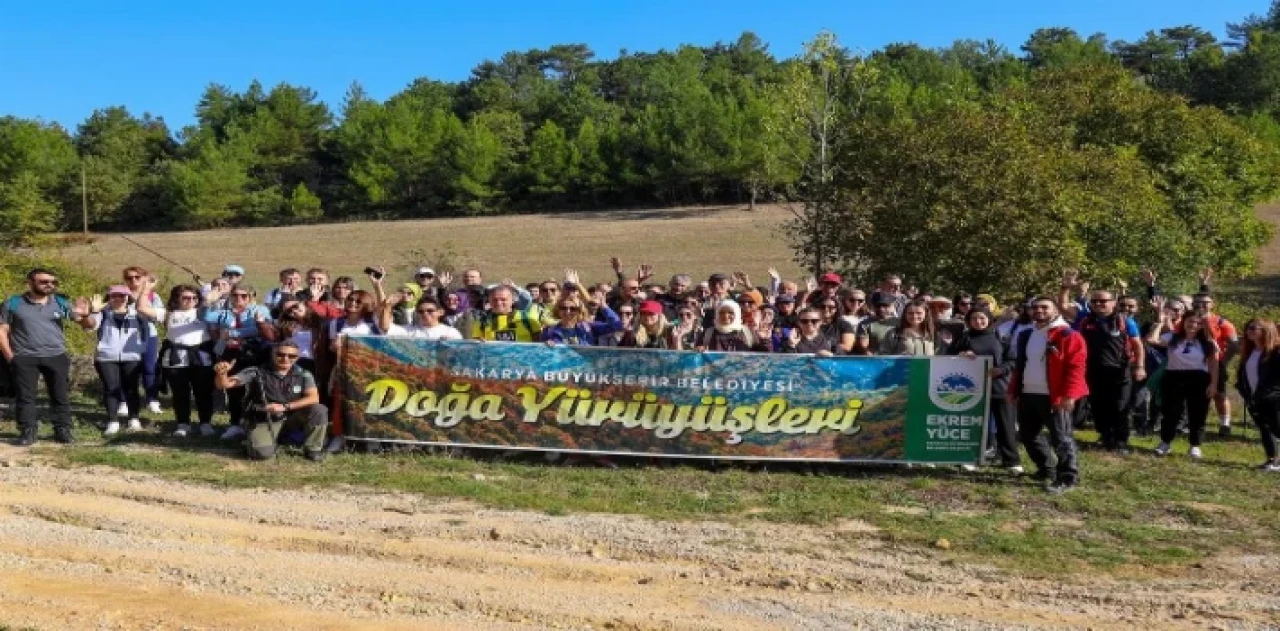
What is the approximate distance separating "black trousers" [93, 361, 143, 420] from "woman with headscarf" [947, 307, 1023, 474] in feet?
28.9

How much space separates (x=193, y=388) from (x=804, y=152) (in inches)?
745

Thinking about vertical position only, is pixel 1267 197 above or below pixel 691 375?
above

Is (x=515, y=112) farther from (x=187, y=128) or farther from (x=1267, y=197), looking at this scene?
(x=1267, y=197)

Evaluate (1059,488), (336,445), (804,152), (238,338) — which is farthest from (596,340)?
(804,152)

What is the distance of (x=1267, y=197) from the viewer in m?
41.5

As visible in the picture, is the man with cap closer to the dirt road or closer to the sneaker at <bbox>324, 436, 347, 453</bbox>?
the dirt road

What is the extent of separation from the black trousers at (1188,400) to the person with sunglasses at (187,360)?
1051 cm

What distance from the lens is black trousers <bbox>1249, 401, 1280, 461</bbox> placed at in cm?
1113

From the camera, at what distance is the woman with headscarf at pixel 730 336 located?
1082 cm

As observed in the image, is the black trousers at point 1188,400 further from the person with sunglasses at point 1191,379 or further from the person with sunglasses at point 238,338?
the person with sunglasses at point 238,338

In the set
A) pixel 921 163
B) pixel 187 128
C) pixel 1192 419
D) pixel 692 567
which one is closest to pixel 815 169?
pixel 921 163

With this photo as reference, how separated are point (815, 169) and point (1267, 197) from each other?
25.7 metres

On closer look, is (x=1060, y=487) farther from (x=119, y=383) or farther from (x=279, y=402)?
(x=119, y=383)

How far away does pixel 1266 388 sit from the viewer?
1123cm
